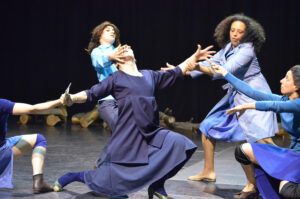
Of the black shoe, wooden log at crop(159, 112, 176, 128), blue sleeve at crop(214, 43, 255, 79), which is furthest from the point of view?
wooden log at crop(159, 112, 176, 128)

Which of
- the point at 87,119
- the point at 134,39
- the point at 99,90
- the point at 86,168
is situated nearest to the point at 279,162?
the point at 99,90

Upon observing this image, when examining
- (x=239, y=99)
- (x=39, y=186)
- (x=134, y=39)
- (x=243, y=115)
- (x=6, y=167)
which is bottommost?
(x=39, y=186)

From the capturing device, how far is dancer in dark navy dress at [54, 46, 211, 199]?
10.3ft

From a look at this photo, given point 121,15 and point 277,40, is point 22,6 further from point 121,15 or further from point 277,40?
point 277,40

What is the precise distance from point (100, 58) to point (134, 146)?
0.96 meters

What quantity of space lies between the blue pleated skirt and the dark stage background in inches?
175

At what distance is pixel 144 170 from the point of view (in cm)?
314

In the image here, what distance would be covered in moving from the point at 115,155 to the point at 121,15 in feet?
18.1

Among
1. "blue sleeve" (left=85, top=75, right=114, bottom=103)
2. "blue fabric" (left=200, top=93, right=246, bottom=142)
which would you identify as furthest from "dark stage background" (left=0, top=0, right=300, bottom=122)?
"blue sleeve" (left=85, top=75, right=114, bottom=103)

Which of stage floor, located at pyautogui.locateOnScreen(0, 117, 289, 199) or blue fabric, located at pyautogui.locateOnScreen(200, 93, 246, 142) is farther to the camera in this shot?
blue fabric, located at pyautogui.locateOnScreen(200, 93, 246, 142)

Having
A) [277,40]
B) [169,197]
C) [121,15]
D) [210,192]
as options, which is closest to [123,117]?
[169,197]

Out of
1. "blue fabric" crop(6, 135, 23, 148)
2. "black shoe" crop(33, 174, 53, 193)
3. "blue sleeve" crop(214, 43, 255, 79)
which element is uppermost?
"blue sleeve" crop(214, 43, 255, 79)

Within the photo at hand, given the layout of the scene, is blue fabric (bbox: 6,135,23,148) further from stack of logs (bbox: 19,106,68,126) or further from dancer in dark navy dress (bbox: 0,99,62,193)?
stack of logs (bbox: 19,106,68,126)

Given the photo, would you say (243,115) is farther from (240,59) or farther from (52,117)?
(52,117)
